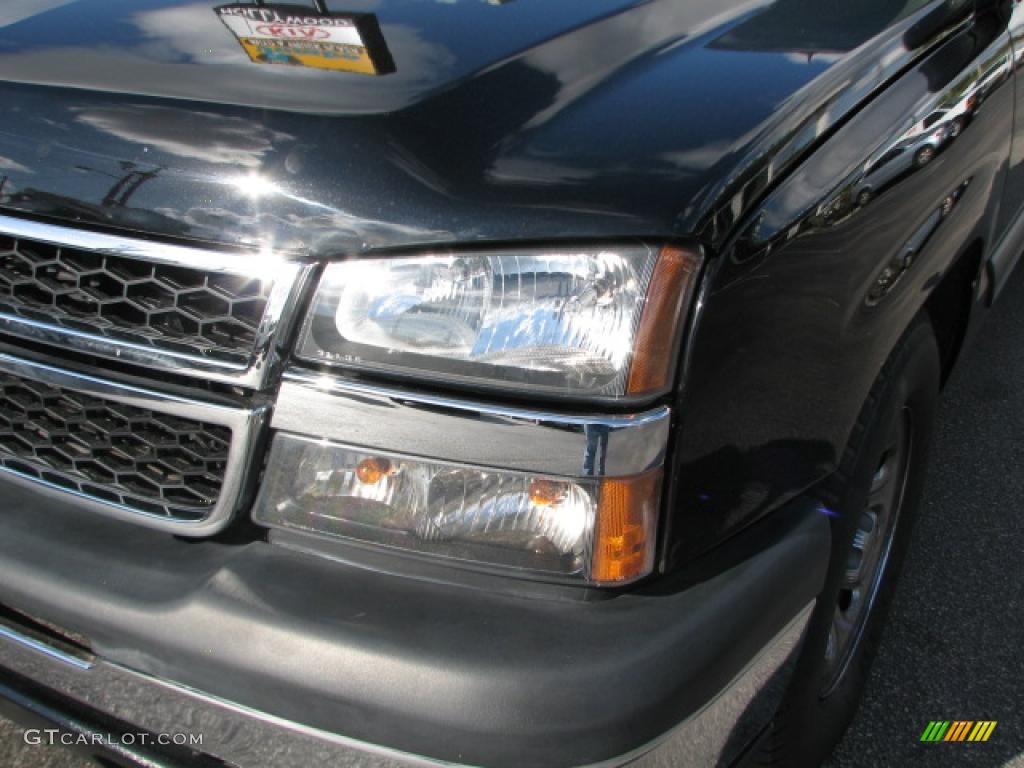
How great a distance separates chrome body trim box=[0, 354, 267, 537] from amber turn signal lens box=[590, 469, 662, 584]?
45cm

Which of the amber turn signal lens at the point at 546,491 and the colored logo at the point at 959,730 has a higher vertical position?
the amber turn signal lens at the point at 546,491

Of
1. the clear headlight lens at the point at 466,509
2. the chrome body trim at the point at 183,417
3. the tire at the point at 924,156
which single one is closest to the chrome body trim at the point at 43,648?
the chrome body trim at the point at 183,417

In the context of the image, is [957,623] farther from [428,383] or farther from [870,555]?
[428,383]

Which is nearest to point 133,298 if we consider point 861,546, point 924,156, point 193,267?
point 193,267

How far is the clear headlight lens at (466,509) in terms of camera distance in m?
1.20

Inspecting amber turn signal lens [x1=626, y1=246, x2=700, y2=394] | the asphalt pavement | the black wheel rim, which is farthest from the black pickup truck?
the asphalt pavement

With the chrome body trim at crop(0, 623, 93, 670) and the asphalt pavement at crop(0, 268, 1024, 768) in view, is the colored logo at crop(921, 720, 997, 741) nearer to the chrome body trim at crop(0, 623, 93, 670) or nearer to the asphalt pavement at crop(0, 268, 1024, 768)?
the asphalt pavement at crop(0, 268, 1024, 768)

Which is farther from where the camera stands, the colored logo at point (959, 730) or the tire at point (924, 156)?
the colored logo at point (959, 730)

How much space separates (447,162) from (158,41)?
593mm

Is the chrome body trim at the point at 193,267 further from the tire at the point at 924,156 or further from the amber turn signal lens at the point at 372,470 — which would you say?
the tire at the point at 924,156

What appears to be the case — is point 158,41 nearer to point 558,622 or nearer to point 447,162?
point 447,162

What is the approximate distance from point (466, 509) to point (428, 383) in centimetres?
17

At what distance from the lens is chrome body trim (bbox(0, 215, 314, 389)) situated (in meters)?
1.24

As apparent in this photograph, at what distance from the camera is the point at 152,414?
1.35 meters
